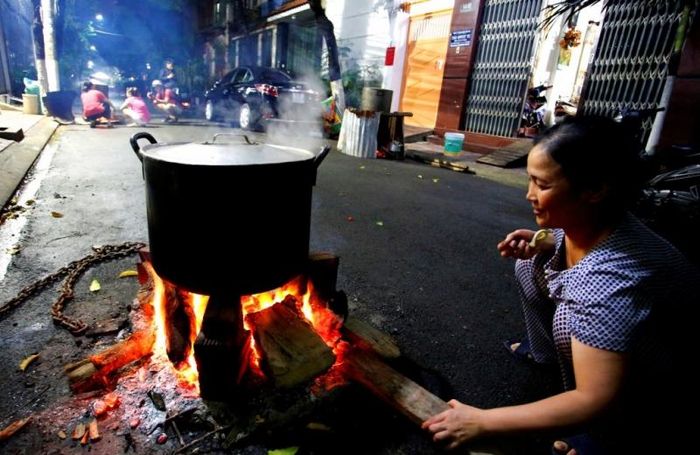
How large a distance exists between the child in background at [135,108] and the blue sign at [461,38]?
10.1 m

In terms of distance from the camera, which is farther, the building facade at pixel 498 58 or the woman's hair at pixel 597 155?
the building facade at pixel 498 58

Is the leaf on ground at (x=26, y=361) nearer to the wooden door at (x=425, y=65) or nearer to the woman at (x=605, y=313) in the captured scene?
the woman at (x=605, y=313)

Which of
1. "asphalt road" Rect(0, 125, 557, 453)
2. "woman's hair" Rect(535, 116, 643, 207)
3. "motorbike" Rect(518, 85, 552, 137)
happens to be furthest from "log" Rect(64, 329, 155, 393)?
"motorbike" Rect(518, 85, 552, 137)

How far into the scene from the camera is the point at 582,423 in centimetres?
133

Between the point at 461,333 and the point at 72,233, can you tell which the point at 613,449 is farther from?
the point at 72,233

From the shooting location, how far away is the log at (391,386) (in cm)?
181

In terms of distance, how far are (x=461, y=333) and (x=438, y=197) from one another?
392 centimetres

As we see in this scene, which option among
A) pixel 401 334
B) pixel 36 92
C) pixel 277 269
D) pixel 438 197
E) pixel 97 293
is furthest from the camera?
pixel 36 92

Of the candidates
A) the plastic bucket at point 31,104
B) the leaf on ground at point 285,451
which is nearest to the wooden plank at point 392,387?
the leaf on ground at point 285,451

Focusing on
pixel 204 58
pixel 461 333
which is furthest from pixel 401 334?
pixel 204 58

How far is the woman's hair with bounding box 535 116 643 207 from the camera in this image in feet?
4.56

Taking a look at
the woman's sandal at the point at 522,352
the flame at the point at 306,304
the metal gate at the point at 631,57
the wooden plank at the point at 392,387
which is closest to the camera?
the wooden plank at the point at 392,387

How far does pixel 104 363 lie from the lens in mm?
2021

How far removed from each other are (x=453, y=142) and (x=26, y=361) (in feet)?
32.3
